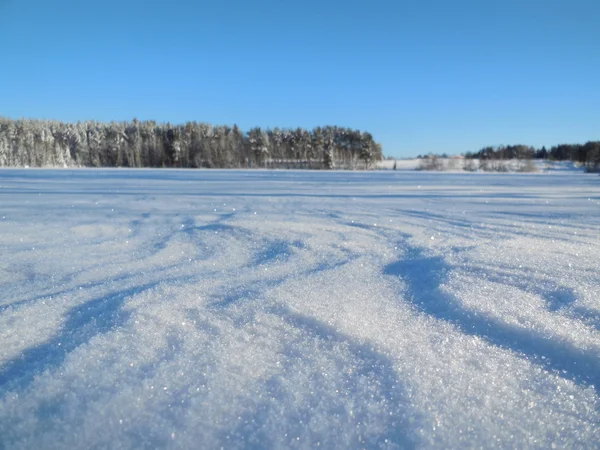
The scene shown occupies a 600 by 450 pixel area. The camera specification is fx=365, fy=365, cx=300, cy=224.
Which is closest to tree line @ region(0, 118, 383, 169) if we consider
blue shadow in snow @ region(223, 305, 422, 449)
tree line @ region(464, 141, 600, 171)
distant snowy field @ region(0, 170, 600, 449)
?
tree line @ region(464, 141, 600, 171)

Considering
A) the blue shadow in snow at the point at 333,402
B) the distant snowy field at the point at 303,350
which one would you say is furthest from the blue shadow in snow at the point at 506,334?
the blue shadow in snow at the point at 333,402

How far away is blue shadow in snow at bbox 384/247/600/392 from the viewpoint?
1.08m

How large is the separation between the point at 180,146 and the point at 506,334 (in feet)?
181

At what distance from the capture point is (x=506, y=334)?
1280 mm

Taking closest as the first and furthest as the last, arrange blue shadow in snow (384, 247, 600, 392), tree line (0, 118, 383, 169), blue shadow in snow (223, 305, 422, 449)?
blue shadow in snow (223, 305, 422, 449), blue shadow in snow (384, 247, 600, 392), tree line (0, 118, 383, 169)

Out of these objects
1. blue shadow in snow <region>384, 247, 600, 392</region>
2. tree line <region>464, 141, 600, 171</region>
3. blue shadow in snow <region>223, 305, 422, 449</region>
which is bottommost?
blue shadow in snow <region>223, 305, 422, 449</region>

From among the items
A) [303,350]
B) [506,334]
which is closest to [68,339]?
[303,350]

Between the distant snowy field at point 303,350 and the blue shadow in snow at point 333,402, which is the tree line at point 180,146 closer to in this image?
the distant snowy field at point 303,350

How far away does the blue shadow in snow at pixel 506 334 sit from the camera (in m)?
1.08

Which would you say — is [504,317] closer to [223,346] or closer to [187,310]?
[223,346]

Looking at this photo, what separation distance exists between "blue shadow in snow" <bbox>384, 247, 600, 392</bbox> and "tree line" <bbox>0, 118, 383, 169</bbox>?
156 ft

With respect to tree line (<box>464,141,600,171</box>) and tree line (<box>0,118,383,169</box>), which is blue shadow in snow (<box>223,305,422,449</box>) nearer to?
tree line (<box>0,118,383,169</box>)

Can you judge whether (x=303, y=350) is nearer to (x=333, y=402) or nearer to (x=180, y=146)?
(x=333, y=402)

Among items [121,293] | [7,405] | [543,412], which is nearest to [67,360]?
[7,405]
